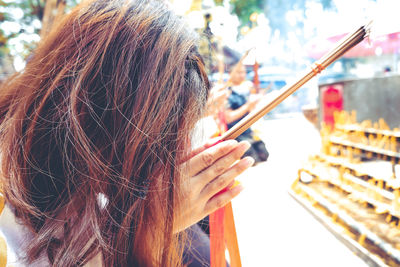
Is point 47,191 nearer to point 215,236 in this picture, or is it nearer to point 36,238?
point 36,238

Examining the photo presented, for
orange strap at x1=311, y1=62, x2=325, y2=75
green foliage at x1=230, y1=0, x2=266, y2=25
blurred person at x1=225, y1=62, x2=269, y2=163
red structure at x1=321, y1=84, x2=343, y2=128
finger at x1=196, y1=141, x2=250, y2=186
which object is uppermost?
orange strap at x1=311, y1=62, x2=325, y2=75

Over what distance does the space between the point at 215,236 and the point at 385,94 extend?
2.98 meters

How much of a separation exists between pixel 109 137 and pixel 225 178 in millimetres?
256

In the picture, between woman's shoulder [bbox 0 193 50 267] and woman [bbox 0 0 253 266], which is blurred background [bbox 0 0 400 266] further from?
woman's shoulder [bbox 0 193 50 267]

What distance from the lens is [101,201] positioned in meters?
0.53

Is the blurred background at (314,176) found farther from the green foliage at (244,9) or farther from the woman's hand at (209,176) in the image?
the green foliage at (244,9)

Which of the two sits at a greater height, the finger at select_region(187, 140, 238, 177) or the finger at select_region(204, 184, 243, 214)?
the finger at select_region(187, 140, 238, 177)

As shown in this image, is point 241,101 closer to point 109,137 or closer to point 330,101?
point 330,101

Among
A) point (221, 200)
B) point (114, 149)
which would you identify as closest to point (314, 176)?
point (221, 200)

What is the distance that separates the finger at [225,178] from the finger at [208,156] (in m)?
0.04

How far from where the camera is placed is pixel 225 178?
21.1 inches

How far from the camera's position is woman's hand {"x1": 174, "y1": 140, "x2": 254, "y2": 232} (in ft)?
1.71

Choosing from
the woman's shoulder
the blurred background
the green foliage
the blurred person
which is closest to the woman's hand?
the blurred background

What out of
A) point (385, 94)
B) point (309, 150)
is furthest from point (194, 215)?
point (385, 94)
